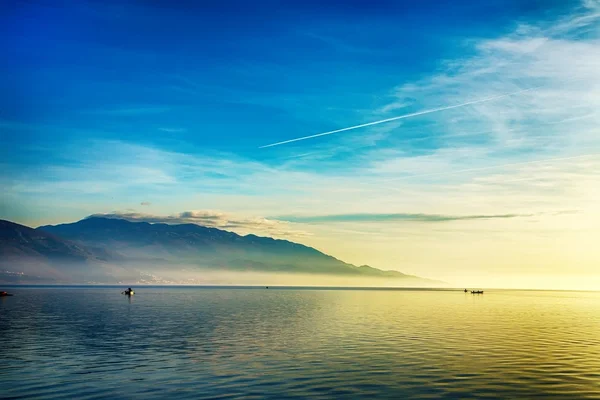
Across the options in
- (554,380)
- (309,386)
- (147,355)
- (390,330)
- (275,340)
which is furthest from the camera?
(390,330)

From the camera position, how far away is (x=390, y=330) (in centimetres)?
8494

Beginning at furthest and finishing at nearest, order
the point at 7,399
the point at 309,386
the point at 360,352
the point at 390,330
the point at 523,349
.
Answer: the point at 390,330 < the point at 523,349 < the point at 360,352 < the point at 309,386 < the point at 7,399

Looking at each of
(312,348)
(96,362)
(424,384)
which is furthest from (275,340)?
(424,384)

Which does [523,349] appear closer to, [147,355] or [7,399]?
[147,355]

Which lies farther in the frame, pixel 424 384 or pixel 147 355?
pixel 147 355

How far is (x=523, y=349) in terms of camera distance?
2525 inches

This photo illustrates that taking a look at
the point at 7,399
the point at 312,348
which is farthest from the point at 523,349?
the point at 7,399

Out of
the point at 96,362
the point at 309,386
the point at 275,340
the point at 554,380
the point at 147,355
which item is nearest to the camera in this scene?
the point at 309,386

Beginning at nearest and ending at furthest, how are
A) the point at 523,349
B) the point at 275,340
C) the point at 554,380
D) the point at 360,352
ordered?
1. the point at 554,380
2. the point at 360,352
3. the point at 523,349
4. the point at 275,340

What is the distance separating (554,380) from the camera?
1777 inches

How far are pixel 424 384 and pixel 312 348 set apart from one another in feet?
72.0

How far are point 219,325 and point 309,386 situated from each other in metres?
53.0

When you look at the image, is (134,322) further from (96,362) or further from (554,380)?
(554,380)

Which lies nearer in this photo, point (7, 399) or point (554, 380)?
point (7, 399)
